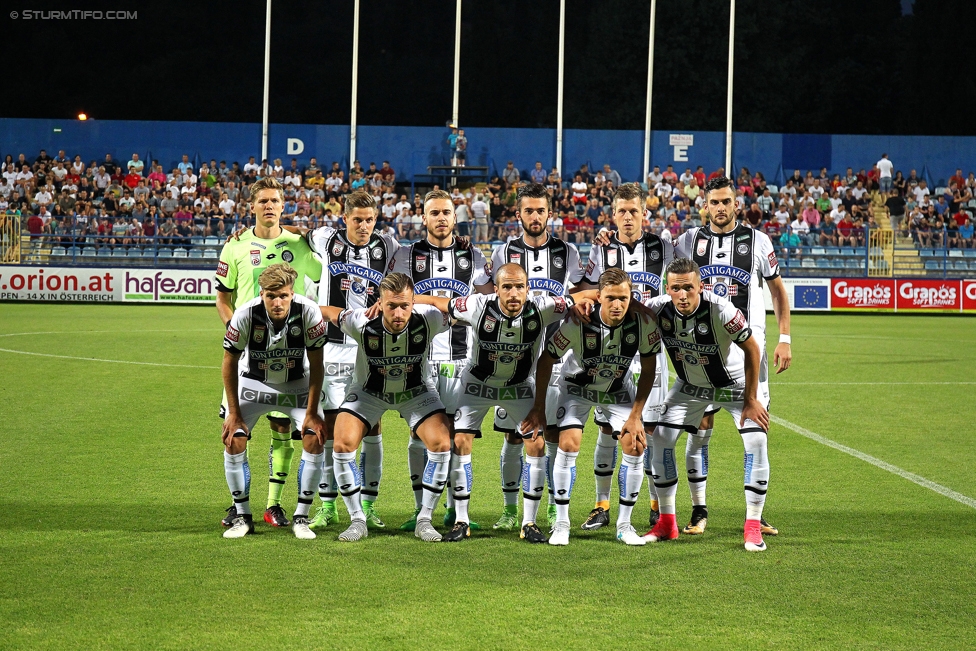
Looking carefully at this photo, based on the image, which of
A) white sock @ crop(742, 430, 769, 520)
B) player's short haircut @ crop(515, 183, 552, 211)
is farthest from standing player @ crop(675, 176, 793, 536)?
player's short haircut @ crop(515, 183, 552, 211)

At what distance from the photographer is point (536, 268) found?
22.4 feet

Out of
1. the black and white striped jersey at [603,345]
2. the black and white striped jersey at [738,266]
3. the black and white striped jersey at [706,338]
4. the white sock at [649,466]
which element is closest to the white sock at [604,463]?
the white sock at [649,466]

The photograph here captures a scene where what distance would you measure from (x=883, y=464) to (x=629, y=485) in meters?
3.45

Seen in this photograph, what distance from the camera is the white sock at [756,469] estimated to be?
6102mm

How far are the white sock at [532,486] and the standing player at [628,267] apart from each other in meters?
0.51

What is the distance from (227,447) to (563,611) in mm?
2480

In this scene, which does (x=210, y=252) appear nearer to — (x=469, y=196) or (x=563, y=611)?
(x=469, y=196)

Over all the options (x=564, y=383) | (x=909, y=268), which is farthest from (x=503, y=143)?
(x=564, y=383)

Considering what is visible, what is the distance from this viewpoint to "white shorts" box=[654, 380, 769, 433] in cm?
630

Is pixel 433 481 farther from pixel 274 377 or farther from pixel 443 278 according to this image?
pixel 443 278

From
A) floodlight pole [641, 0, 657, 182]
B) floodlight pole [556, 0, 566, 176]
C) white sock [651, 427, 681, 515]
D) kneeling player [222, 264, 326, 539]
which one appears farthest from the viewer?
floodlight pole [556, 0, 566, 176]

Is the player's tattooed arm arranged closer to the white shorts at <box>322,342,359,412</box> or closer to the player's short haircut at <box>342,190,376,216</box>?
the white shorts at <box>322,342,359,412</box>

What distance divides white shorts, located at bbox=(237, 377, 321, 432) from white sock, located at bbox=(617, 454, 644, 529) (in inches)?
81.2

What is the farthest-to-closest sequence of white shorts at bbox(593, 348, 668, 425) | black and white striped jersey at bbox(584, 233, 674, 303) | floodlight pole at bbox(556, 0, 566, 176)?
1. floodlight pole at bbox(556, 0, 566, 176)
2. black and white striped jersey at bbox(584, 233, 674, 303)
3. white shorts at bbox(593, 348, 668, 425)
